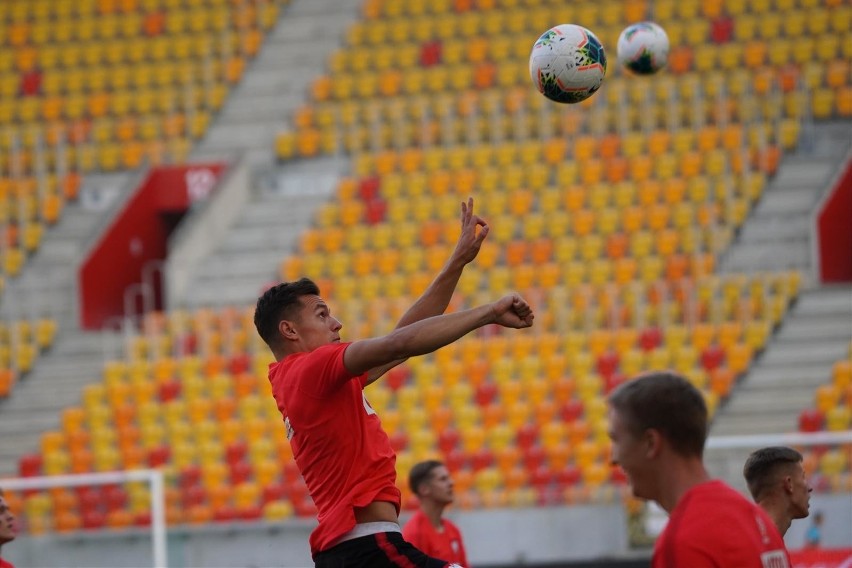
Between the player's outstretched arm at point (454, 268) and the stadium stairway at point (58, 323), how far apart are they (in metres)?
14.0

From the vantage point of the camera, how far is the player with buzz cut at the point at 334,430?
584cm

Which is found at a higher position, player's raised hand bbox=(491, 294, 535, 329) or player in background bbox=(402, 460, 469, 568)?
player's raised hand bbox=(491, 294, 535, 329)

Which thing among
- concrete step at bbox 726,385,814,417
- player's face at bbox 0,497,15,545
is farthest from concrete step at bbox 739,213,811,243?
player's face at bbox 0,497,15,545

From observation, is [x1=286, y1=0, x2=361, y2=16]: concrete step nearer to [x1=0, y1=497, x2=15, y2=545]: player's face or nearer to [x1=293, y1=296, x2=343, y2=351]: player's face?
[x1=0, y1=497, x2=15, y2=545]: player's face

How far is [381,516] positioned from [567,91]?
260 cm

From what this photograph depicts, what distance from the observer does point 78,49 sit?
25328 millimetres

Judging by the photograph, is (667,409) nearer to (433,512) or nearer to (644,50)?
(433,512)

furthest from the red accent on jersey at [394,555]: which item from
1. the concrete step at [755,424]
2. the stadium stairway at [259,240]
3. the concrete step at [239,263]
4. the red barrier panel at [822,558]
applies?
the concrete step at [239,263]

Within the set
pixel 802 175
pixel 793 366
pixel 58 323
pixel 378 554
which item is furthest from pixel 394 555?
pixel 58 323

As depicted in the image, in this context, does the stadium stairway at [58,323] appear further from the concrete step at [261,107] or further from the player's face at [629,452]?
the player's face at [629,452]

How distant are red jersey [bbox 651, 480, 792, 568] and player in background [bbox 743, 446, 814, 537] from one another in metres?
2.03

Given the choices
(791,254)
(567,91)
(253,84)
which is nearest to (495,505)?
(791,254)

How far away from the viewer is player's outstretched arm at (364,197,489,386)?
5914mm

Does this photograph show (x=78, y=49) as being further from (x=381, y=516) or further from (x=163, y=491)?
(x=381, y=516)
